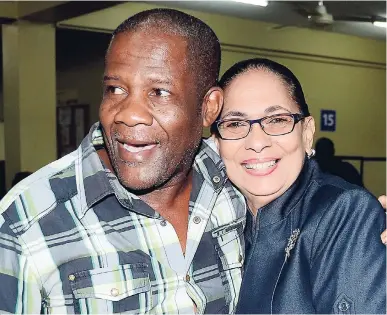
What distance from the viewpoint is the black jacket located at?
1382 mm

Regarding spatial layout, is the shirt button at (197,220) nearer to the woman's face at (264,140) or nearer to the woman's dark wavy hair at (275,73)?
the woman's face at (264,140)

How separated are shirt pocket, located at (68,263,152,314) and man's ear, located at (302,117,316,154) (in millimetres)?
662

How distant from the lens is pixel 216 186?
178cm

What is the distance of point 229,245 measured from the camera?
5.58ft

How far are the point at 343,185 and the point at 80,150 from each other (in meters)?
0.75

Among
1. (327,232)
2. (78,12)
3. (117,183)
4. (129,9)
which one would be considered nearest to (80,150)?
(117,183)

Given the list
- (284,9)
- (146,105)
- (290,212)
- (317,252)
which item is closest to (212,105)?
(146,105)

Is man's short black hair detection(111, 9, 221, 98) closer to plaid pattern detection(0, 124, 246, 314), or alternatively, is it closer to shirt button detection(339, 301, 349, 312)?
plaid pattern detection(0, 124, 246, 314)

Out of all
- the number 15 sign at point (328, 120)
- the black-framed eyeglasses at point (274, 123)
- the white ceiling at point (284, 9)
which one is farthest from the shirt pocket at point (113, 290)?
the number 15 sign at point (328, 120)

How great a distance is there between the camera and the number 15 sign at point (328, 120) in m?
9.10

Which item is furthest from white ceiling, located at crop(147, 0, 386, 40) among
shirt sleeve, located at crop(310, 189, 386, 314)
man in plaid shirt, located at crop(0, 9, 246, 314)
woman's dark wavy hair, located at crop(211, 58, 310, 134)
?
shirt sleeve, located at crop(310, 189, 386, 314)

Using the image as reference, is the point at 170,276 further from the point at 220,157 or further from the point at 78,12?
the point at 78,12

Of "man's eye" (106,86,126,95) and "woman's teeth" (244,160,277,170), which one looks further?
"woman's teeth" (244,160,277,170)

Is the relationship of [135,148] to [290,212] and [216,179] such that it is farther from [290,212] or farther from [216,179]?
[290,212]
